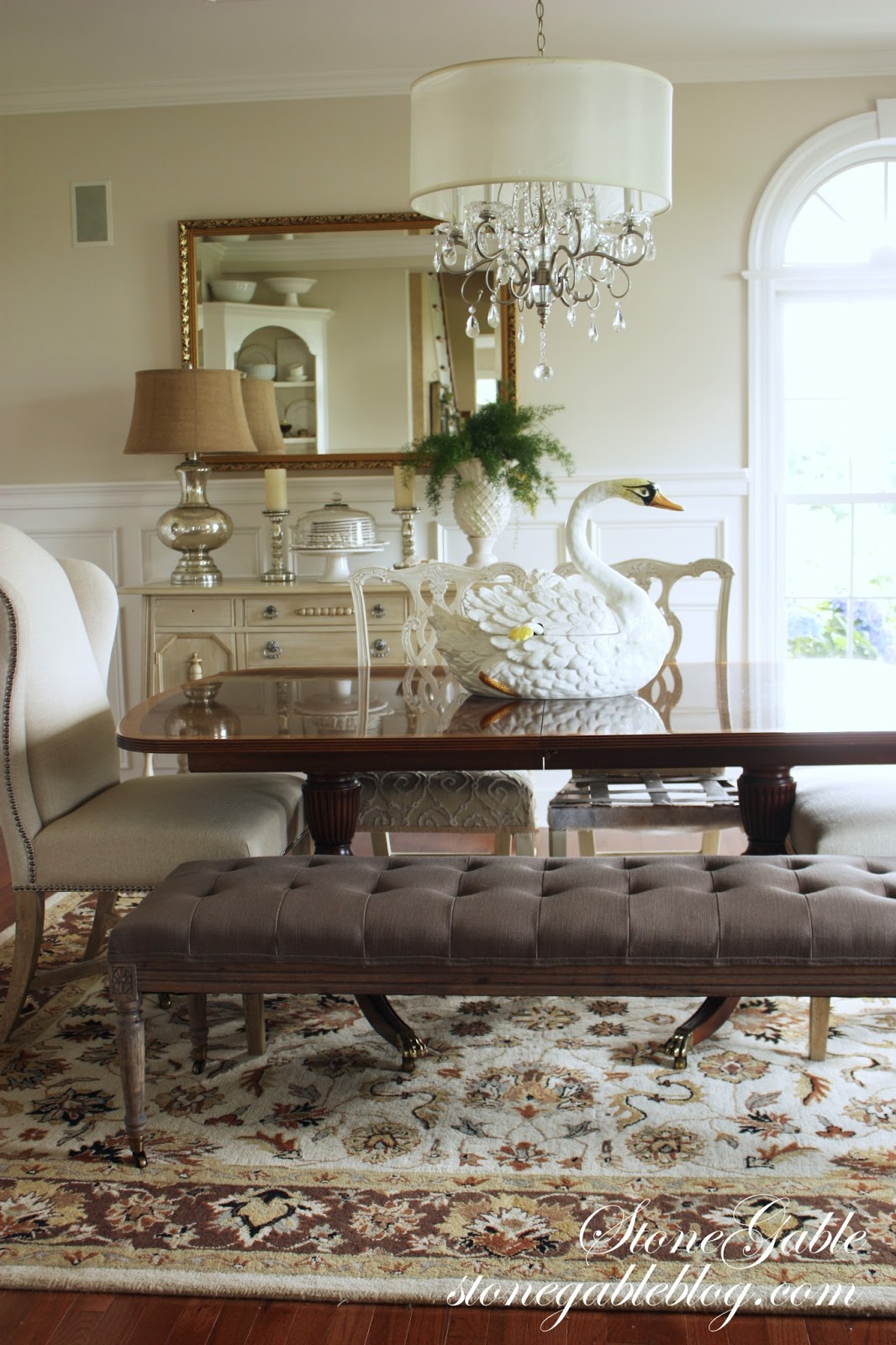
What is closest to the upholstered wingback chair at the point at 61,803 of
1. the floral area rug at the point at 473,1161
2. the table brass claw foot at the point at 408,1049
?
the floral area rug at the point at 473,1161

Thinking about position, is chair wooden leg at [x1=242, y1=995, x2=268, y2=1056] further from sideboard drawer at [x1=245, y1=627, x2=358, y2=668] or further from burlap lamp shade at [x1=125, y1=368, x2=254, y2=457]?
burlap lamp shade at [x1=125, y1=368, x2=254, y2=457]

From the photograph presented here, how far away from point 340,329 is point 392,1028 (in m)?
3.05

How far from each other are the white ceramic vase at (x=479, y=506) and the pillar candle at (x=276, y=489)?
0.63 m

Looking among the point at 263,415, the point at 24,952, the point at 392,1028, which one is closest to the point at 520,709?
the point at 392,1028

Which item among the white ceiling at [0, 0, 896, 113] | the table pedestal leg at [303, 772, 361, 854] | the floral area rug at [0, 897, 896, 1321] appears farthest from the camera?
the white ceiling at [0, 0, 896, 113]

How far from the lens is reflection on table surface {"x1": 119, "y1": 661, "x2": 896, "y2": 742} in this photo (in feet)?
7.50

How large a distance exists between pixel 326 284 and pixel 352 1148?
3.46 metres

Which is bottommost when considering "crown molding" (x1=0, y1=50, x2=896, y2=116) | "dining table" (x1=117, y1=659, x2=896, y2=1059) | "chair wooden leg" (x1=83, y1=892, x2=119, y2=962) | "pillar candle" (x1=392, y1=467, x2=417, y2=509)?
"chair wooden leg" (x1=83, y1=892, x2=119, y2=962)

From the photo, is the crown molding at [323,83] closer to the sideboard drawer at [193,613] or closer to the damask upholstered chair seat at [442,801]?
the sideboard drawer at [193,613]

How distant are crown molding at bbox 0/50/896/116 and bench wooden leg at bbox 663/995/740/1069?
3469 mm

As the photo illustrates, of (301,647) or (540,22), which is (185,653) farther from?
(540,22)

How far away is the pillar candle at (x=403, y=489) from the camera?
14.9 feet

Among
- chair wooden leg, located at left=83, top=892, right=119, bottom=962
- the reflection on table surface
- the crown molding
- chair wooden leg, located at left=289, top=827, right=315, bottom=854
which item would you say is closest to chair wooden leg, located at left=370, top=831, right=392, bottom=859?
chair wooden leg, located at left=289, top=827, right=315, bottom=854

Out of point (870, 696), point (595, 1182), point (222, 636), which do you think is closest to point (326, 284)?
point (222, 636)
